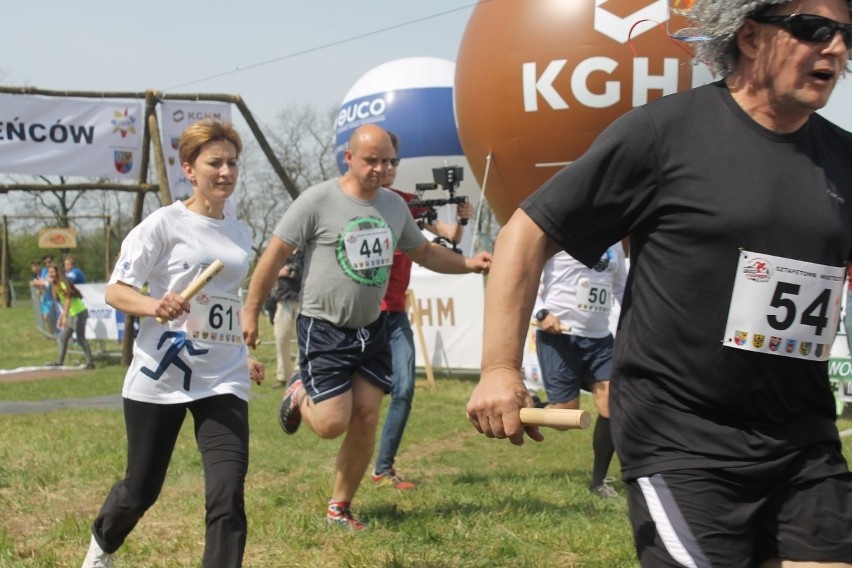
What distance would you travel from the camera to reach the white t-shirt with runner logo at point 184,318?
12.7 ft

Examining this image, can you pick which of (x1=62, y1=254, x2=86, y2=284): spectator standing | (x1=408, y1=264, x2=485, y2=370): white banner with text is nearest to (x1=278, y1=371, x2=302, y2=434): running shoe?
(x1=408, y1=264, x2=485, y2=370): white banner with text

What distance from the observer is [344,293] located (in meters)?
4.96

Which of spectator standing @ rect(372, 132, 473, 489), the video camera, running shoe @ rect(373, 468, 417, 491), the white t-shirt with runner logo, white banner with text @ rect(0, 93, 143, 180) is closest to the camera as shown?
the white t-shirt with runner logo

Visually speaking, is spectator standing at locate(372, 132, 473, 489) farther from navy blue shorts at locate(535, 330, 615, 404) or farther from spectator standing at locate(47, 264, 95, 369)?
spectator standing at locate(47, 264, 95, 369)

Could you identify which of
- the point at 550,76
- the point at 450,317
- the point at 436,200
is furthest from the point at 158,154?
the point at 550,76

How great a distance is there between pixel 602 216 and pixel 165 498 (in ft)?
14.7

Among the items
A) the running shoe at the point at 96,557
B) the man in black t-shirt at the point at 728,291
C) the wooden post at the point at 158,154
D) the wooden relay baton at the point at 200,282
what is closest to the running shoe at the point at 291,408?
the running shoe at the point at 96,557

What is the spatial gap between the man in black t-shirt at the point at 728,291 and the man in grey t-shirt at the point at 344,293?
2.67m

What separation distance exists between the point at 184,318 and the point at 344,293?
45.5 inches

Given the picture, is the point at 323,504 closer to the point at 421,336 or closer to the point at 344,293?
the point at 344,293

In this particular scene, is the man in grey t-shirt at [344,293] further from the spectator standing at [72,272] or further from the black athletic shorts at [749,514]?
the spectator standing at [72,272]

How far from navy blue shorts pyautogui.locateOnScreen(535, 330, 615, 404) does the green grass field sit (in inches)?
25.3

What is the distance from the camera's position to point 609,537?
4715 millimetres

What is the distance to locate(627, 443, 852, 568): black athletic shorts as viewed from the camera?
2193 millimetres
